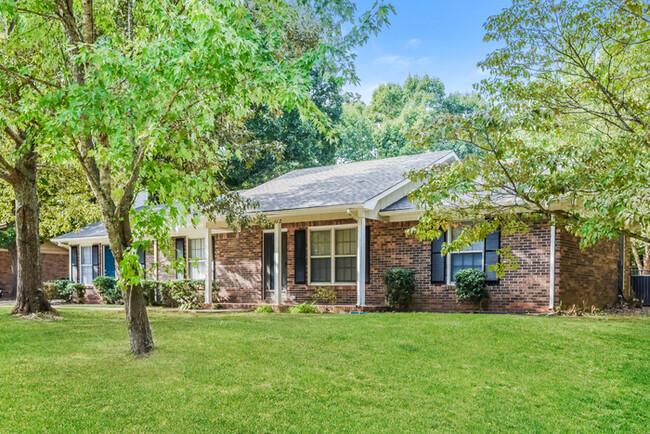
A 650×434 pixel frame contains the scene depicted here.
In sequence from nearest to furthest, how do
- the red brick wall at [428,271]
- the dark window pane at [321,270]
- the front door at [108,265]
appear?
the red brick wall at [428,271] < the dark window pane at [321,270] < the front door at [108,265]

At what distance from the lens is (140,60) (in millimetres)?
6441

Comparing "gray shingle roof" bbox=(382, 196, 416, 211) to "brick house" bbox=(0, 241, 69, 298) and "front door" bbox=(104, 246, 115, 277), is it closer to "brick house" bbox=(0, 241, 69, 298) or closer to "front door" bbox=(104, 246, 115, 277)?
"front door" bbox=(104, 246, 115, 277)

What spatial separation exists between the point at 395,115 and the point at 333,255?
98.9 ft

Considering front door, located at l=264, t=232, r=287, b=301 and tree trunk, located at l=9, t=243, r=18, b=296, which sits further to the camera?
tree trunk, located at l=9, t=243, r=18, b=296

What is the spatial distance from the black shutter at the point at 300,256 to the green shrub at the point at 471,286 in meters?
4.76

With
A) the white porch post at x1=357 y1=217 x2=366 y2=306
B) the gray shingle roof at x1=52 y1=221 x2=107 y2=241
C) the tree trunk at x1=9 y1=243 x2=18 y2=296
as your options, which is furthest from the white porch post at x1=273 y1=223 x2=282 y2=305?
the tree trunk at x1=9 y1=243 x2=18 y2=296

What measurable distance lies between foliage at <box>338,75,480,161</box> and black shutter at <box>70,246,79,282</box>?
14.0 m

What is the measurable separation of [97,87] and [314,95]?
25.1 meters

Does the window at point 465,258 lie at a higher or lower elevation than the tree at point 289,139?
lower

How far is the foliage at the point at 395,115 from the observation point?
35.0 m

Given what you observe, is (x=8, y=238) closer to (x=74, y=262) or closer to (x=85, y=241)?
(x=74, y=262)

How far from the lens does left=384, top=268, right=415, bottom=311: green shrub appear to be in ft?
46.8

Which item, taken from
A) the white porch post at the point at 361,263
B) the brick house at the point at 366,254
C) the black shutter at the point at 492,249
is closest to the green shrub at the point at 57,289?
the brick house at the point at 366,254

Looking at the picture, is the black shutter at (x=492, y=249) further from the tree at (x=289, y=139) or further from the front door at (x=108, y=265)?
the front door at (x=108, y=265)
